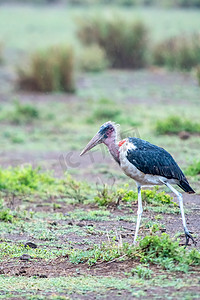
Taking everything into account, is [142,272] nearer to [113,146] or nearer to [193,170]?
[113,146]

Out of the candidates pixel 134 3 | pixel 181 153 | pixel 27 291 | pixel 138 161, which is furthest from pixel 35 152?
pixel 134 3

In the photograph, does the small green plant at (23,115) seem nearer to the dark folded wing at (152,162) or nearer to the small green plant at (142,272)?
the dark folded wing at (152,162)

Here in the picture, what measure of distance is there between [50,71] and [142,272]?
37.7ft

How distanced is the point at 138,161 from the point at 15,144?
6409 millimetres

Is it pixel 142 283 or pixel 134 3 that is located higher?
pixel 134 3

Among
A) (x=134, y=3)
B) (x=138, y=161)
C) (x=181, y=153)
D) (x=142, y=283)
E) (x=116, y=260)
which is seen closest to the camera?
(x=142, y=283)

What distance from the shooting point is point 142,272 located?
455 centimetres

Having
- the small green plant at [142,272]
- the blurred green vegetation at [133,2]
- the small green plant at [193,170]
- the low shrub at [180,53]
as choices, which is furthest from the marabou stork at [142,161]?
the blurred green vegetation at [133,2]

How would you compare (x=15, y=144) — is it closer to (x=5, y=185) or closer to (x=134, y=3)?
(x=5, y=185)

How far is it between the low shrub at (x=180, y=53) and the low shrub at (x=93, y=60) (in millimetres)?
1776

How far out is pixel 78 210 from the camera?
7270 mm

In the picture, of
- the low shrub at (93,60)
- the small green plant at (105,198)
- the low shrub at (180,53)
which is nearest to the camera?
the small green plant at (105,198)

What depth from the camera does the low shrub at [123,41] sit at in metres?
20.3

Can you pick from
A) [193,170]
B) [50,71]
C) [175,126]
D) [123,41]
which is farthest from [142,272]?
[123,41]
